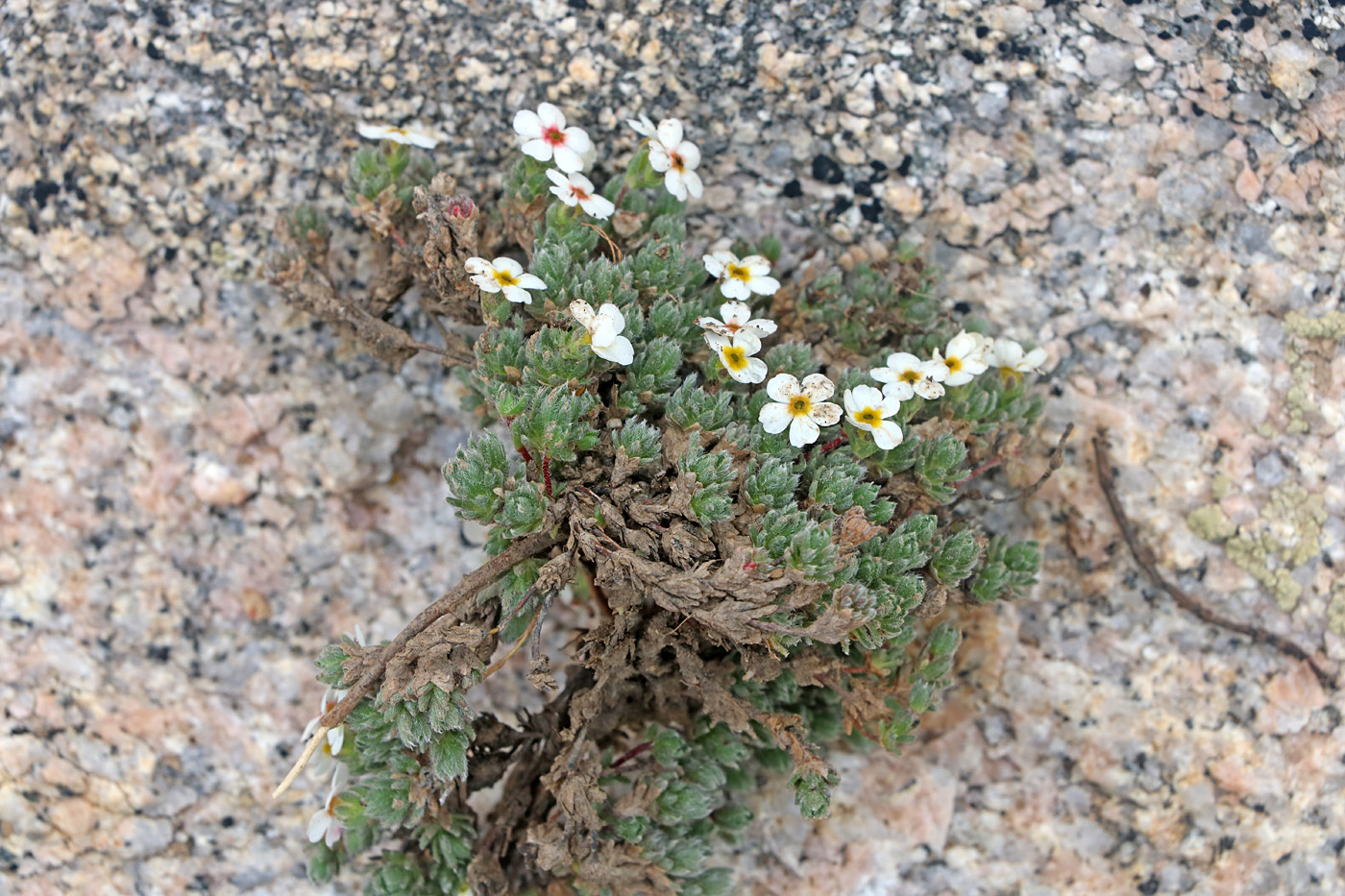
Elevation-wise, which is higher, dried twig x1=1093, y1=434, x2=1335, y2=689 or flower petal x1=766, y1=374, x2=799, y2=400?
flower petal x1=766, y1=374, x2=799, y2=400

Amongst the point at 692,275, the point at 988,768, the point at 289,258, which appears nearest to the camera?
the point at 692,275

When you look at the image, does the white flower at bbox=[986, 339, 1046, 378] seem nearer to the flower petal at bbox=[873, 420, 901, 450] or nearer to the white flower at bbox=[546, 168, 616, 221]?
the flower petal at bbox=[873, 420, 901, 450]

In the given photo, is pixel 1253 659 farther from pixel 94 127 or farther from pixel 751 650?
pixel 94 127

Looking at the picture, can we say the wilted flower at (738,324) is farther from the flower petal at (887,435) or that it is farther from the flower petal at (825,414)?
the flower petal at (887,435)

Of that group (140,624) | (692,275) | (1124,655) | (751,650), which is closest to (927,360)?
(692,275)

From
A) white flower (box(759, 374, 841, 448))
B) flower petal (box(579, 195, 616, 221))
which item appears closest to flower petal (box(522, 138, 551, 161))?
flower petal (box(579, 195, 616, 221))

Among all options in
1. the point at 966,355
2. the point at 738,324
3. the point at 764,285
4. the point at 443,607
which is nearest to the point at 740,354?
the point at 738,324
